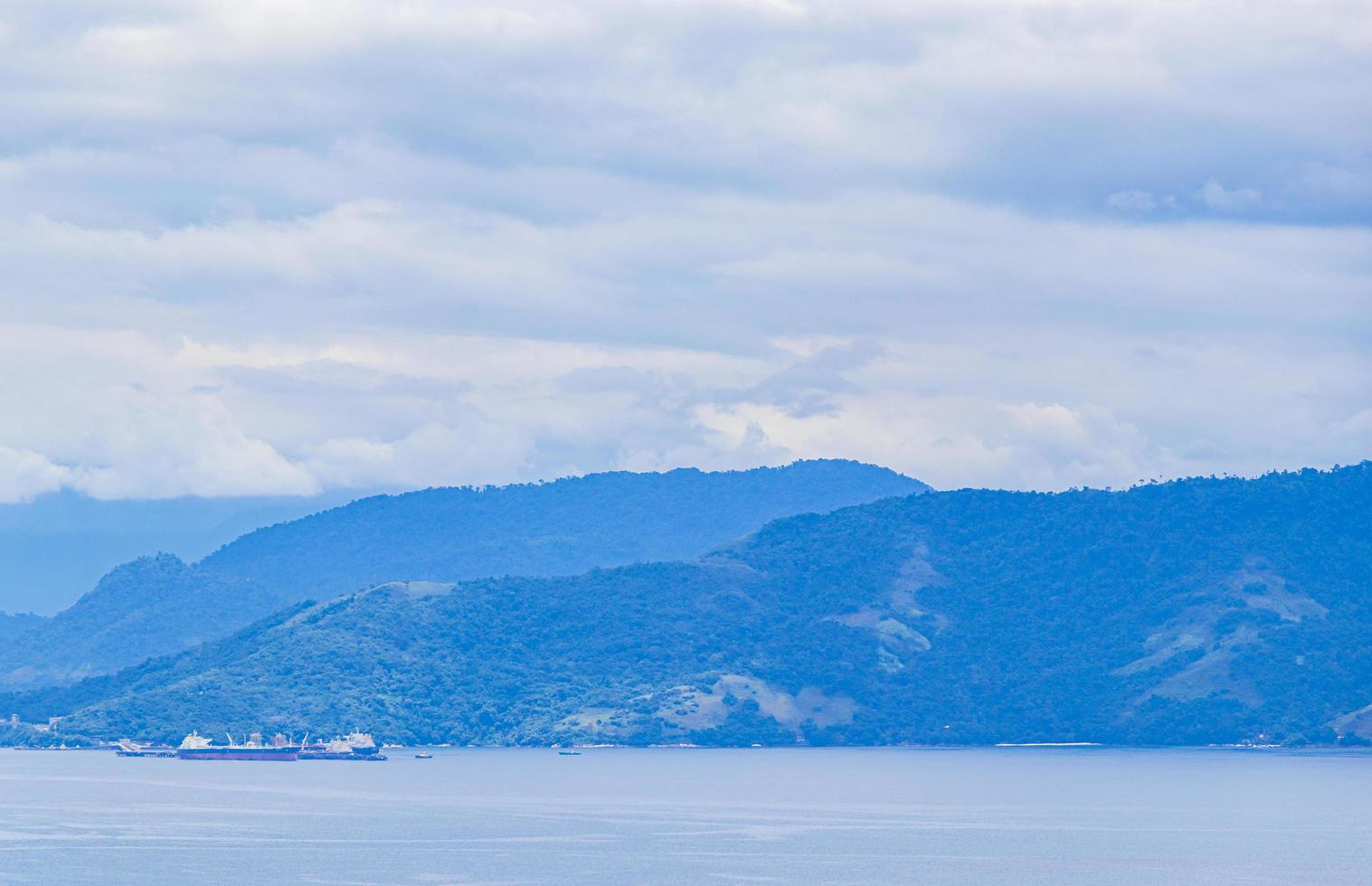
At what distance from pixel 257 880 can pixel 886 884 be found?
57.3 meters

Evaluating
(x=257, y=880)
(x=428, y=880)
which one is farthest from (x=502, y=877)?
(x=257, y=880)

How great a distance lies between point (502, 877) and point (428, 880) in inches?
267

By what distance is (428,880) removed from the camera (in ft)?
649

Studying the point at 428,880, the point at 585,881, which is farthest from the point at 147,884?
the point at 585,881

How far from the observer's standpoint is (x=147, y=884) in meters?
196

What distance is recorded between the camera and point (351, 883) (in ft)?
643

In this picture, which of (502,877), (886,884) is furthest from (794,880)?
(502,877)

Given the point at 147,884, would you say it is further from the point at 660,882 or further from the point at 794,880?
the point at 794,880

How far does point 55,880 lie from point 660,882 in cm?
5487

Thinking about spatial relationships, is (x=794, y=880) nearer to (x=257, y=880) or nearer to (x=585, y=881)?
(x=585, y=881)

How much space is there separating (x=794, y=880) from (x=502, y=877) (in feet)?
87.4

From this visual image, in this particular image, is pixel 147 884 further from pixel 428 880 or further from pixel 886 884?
pixel 886 884

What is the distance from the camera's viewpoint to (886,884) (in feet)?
655

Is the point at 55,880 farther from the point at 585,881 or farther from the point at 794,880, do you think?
the point at 794,880
